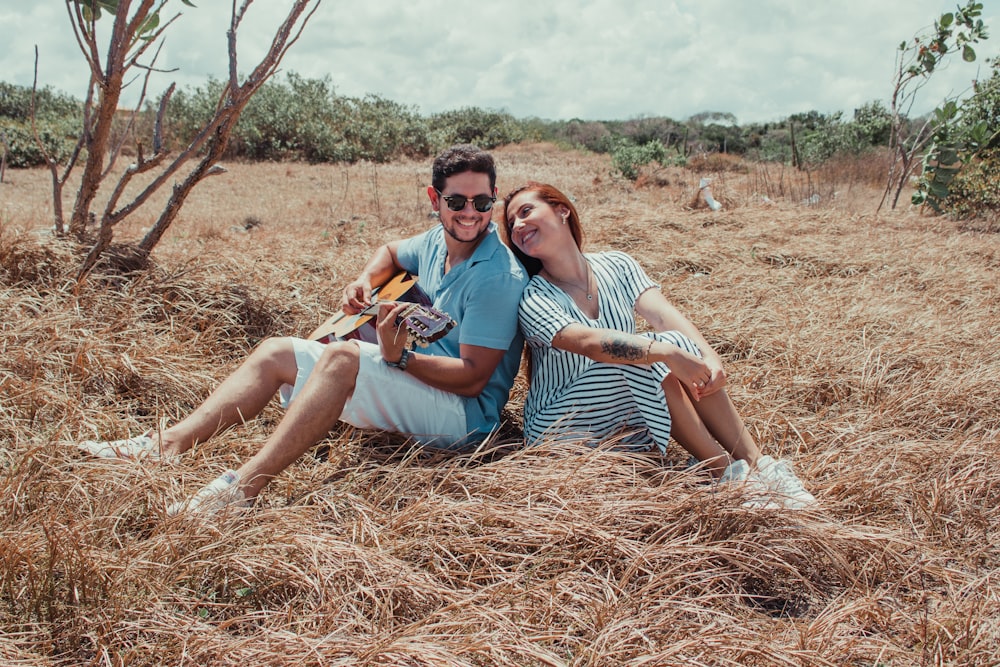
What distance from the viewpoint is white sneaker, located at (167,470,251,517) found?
7.29 feet

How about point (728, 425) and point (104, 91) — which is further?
point (104, 91)

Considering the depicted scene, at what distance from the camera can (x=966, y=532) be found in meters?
2.41

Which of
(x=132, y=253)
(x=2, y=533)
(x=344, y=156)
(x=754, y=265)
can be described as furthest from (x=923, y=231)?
(x=344, y=156)

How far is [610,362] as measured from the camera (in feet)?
8.44

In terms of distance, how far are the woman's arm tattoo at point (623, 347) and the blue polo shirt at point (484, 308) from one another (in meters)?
0.37

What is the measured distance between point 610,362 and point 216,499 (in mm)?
1296

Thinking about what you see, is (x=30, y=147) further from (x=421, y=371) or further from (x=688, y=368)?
(x=688, y=368)

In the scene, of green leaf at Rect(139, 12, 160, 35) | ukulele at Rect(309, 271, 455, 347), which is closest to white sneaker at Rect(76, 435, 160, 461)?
ukulele at Rect(309, 271, 455, 347)

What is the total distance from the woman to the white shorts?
0.30m

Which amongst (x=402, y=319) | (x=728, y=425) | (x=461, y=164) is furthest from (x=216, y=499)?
(x=728, y=425)

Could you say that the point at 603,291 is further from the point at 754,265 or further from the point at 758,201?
the point at 758,201

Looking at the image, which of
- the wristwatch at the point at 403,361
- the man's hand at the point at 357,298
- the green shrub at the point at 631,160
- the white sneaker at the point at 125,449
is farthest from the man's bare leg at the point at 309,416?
the green shrub at the point at 631,160

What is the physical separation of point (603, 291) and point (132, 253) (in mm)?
2856

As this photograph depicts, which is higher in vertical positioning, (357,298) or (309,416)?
(357,298)
